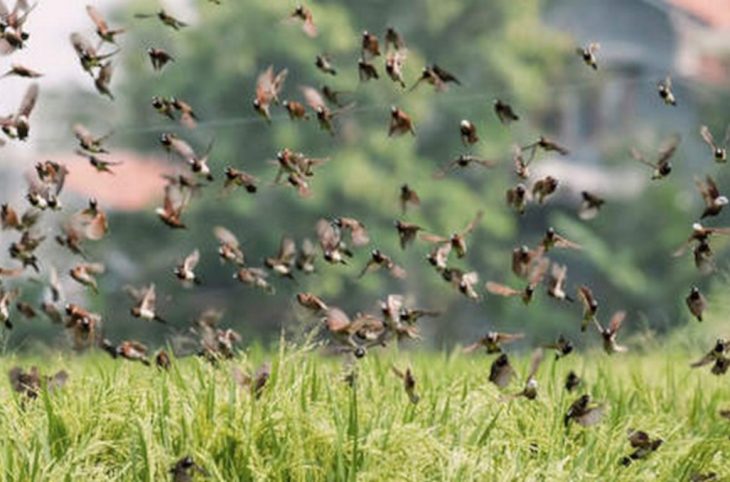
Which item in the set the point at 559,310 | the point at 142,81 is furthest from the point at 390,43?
the point at 142,81

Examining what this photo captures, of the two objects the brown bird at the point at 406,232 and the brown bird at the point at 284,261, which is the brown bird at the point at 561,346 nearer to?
the brown bird at the point at 406,232

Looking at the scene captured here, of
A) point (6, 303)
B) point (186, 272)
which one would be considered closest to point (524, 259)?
point (186, 272)

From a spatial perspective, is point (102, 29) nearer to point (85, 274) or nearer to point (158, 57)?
point (158, 57)

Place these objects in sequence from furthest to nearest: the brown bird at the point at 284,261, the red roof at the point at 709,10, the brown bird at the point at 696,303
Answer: the red roof at the point at 709,10, the brown bird at the point at 284,261, the brown bird at the point at 696,303

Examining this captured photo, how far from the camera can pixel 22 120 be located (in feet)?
17.0

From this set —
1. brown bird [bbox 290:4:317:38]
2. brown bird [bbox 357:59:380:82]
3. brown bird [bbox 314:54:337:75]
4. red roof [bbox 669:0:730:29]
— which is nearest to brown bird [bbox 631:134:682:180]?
brown bird [bbox 357:59:380:82]

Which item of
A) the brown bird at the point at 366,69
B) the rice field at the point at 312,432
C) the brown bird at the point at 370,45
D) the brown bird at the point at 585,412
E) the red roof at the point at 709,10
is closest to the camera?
the rice field at the point at 312,432

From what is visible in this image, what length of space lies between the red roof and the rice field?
2546cm

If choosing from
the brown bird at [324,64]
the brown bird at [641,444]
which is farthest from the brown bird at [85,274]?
the brown bird at [641,444]

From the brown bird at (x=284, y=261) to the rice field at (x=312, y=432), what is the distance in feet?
1.04

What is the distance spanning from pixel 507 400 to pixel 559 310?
20583 millimetres

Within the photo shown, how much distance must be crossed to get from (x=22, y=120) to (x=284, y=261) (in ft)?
3.49

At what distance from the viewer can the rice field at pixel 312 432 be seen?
4.77m

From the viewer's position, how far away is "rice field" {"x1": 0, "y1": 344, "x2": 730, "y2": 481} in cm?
477
